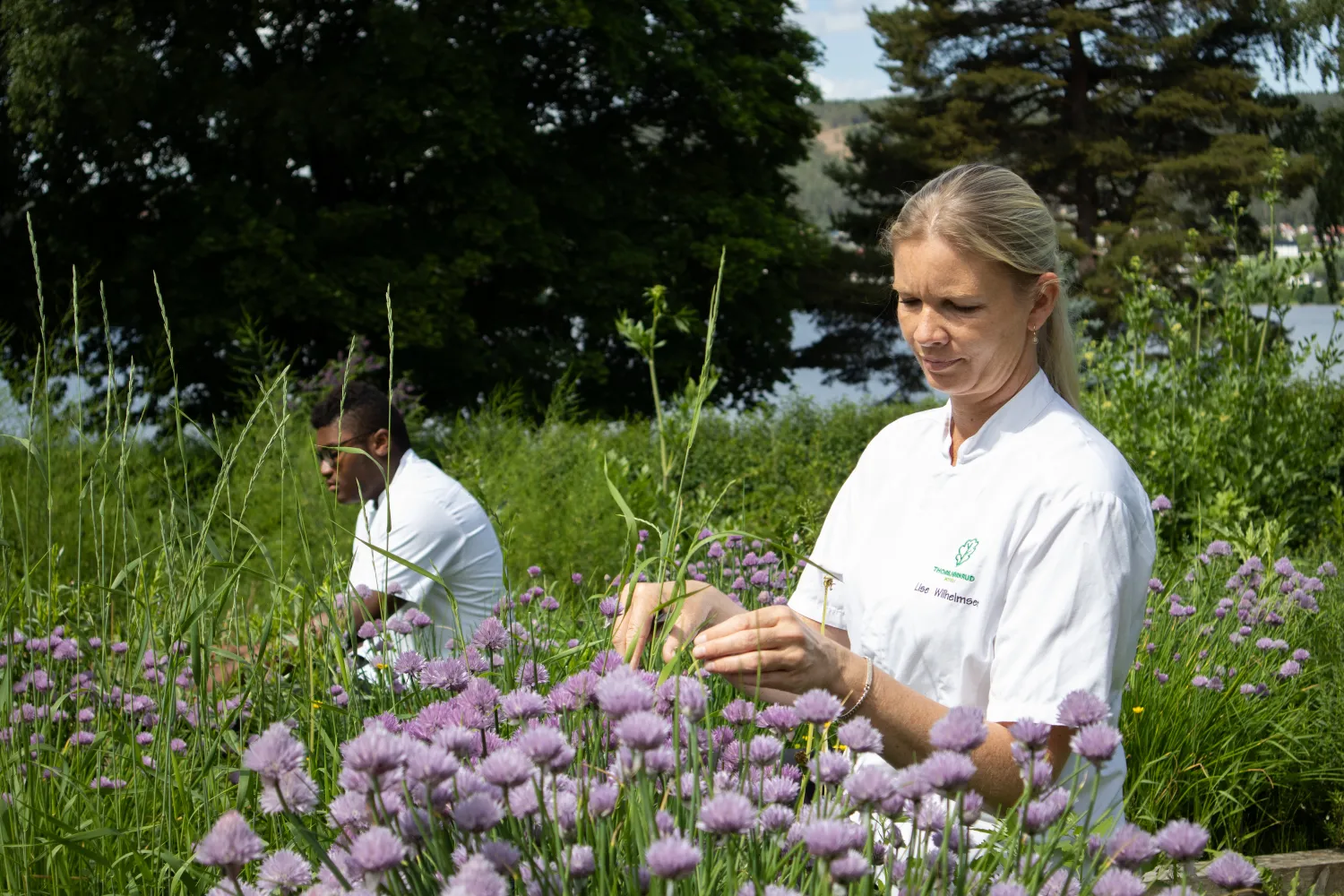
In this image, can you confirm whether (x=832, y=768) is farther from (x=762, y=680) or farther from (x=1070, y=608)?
(x=1070, y=608)

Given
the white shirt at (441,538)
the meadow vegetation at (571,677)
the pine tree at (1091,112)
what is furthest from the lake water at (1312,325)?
the white shirt at (441,538)

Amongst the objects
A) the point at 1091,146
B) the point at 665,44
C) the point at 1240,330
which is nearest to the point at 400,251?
the point at 665,44

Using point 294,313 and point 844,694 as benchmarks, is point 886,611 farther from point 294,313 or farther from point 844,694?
point 294,313

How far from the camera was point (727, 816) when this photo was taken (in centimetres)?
113

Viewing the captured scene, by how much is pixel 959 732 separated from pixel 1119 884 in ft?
0.63

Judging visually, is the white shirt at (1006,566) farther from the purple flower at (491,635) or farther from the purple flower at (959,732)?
the purple flower at (959,732)

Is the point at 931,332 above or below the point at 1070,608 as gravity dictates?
above

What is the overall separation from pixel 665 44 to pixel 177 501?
20231 millimetres

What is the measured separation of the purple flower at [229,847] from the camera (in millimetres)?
1119

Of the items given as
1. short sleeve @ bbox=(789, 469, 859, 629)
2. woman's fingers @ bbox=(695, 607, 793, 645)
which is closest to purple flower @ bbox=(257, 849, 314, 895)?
woman's fingers @ bbox=(695, 607, 793, 645)

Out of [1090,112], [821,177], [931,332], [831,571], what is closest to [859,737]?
[931,332]

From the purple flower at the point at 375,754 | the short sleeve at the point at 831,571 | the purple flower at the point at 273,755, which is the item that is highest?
the purple flower at the point at 375,754

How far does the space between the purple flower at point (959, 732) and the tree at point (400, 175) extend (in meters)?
16.8

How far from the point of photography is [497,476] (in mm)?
8578
